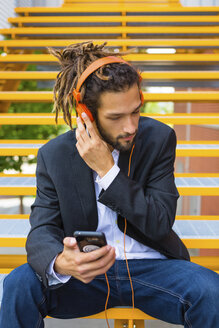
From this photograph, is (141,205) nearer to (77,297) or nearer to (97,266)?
(97,266)

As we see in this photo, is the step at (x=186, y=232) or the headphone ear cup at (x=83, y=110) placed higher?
the headphone ear cup at (x=83, y=110)

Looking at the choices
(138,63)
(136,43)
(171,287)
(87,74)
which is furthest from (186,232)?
(136,43)

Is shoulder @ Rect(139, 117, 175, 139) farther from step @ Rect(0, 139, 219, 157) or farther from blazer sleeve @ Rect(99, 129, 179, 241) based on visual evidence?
step @ Rect(0, 139, 219, 157)

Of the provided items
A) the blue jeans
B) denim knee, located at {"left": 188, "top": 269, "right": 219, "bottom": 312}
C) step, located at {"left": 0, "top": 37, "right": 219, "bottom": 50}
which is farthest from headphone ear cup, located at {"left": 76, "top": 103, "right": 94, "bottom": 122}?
step, located at {"left": 0, "top": 37, "right": 219, "bottom": 50}

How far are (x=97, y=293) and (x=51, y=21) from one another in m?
3.95

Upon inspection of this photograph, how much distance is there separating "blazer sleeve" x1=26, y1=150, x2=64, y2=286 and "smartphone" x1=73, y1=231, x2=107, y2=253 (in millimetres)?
145

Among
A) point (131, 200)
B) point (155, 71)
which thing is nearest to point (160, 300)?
point (131, 200)

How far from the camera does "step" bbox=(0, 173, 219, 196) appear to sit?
2.44 m

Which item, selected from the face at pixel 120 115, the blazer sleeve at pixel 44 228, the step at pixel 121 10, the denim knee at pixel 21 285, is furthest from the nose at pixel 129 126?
the step at pixel 121 10

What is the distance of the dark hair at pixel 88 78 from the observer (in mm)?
1448

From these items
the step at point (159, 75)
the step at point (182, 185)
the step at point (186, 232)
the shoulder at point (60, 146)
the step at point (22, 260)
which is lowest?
the step at point (22, 260)

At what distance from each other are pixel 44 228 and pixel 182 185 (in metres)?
1.22

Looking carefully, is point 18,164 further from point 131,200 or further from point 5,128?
point 131,200

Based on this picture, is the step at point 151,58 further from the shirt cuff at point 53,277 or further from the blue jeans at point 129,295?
the shirt cuff at point 53,277
